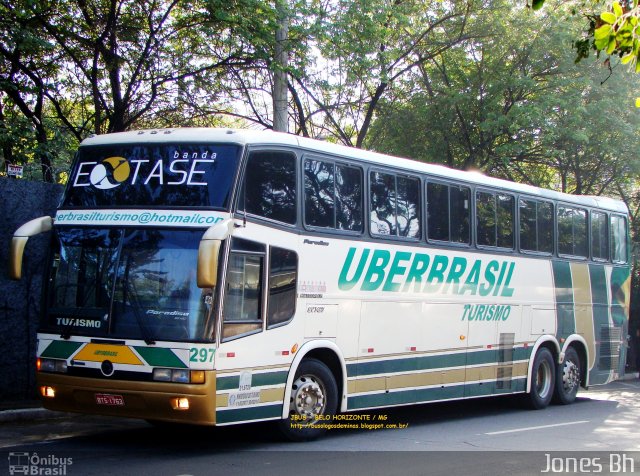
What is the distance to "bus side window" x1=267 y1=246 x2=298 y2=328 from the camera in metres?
10.3

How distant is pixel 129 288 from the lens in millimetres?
9664

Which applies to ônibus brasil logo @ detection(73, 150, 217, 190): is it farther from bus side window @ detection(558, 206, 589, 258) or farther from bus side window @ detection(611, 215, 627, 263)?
bus side window @ detection(611, 215, 627, 263)

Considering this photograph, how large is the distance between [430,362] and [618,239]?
300 inches

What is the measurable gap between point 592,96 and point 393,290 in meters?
12.9

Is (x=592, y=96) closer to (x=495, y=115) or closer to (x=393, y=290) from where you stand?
(x=495, y=115)

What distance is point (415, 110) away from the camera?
77.2 ft

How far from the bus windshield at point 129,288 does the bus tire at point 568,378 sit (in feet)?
32.3

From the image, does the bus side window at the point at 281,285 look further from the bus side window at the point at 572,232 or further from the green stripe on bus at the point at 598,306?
the green stripe on bus at the point at 598,306

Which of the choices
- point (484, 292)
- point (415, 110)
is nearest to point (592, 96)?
point (415, 110)

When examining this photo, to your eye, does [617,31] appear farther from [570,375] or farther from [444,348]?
[570,375]

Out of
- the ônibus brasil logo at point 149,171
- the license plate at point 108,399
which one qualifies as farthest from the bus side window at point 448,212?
the license plate at point 108,399

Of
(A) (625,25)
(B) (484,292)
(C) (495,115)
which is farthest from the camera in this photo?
(C) (495,115)

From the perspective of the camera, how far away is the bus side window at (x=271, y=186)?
10.1 m

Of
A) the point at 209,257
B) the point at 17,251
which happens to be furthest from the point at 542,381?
the point at 17,251
